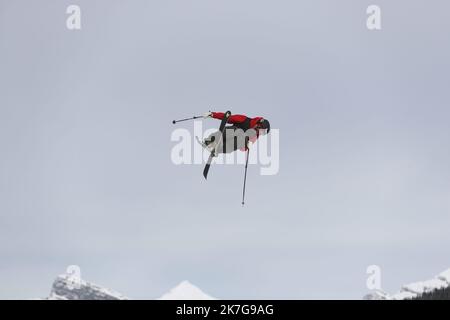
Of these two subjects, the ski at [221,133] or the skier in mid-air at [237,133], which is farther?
the skier in mid-air at [237,133]

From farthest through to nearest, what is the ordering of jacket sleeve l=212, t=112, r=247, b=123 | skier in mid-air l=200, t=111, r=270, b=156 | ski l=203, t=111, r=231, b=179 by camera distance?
jacket sleeve l=212, t=112, r=247, b=123
skier in mid-air l=200, t=111, r=270, b=156
ski l=203, t=111, r=231, b=179

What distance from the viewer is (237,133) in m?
40.3

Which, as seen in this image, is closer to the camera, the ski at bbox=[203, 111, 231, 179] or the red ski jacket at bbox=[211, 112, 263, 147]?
the ski at bbox=[203, 111, 231, 179]

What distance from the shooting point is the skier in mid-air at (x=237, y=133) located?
129 ft

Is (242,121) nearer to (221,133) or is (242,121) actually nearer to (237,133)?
(237,133)

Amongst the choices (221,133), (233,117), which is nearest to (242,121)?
(233,117)

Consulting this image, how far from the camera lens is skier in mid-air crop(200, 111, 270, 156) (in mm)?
39406

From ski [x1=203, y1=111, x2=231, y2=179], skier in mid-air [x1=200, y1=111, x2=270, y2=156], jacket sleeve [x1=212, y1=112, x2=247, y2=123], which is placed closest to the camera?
ski [x1=203, y1=111, x2=231, y2=179]
